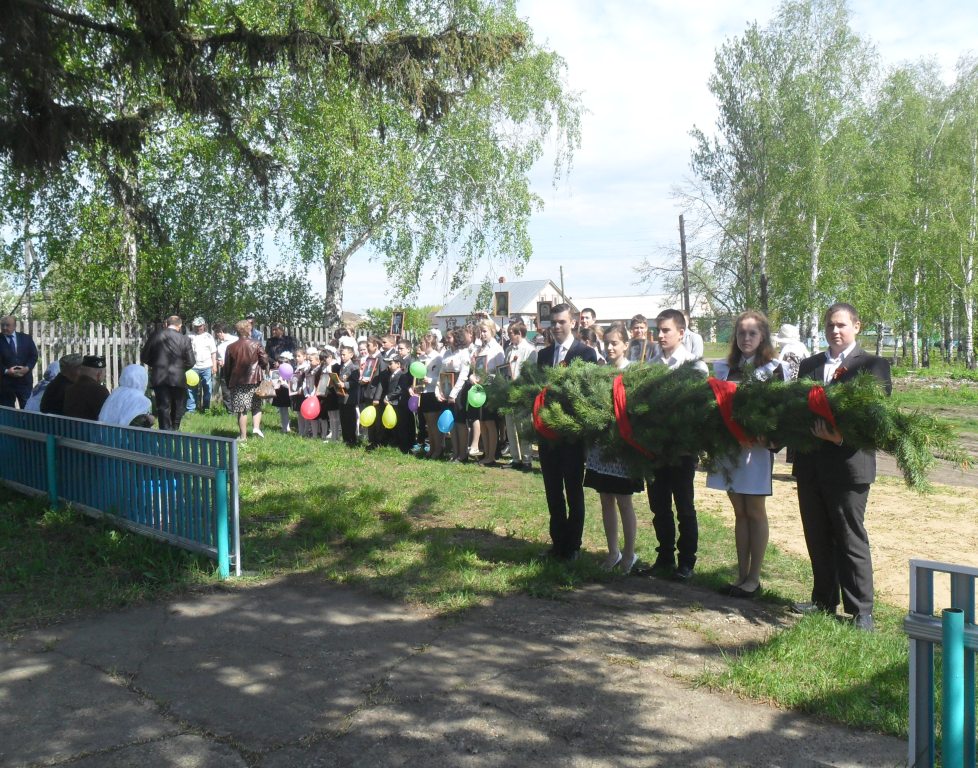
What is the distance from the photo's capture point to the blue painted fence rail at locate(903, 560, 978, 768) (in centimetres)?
284

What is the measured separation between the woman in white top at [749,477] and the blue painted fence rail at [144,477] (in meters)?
3.35

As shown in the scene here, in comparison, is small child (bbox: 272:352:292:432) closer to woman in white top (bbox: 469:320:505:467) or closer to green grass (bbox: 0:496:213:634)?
woman in white top (bbox: 469:320:505:467)

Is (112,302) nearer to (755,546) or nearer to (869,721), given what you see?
(755,546)

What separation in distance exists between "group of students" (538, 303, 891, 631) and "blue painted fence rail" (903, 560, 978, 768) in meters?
1.95

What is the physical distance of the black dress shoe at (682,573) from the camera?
20.9 feet

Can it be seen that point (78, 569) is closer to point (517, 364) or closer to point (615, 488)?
point (615, 488)

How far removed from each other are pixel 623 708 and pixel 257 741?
1658 millimetres

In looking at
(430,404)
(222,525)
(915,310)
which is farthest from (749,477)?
(915,310)

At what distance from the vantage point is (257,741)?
12.8ft

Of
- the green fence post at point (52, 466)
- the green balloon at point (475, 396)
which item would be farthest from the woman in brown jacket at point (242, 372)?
the green fence post at point (52, 466)

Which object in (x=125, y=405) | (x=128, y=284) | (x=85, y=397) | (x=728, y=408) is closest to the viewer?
(x=728, y=408)

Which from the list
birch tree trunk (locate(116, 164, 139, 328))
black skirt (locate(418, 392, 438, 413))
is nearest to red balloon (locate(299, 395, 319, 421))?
black skirt (locate(418, 392, 438, 413))

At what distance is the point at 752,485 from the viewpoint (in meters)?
5.75

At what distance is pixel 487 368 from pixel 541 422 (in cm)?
586
